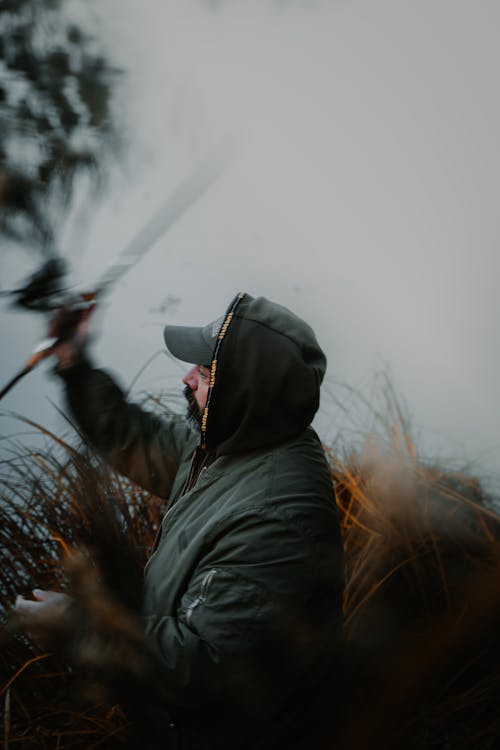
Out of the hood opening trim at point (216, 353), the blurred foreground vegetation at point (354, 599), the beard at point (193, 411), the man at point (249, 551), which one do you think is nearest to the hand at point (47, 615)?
the blurred foreground vegetation at point (354, 599)

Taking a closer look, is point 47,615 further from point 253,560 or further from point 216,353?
point 216,353

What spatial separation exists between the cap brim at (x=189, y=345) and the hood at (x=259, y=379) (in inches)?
4.2

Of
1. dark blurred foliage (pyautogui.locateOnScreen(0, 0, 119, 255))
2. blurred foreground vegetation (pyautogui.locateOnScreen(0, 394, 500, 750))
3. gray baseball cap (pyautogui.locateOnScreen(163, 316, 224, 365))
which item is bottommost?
blurred foreground vegetation (pyautogui.locateOnScreen(0, 394, 500, 750))

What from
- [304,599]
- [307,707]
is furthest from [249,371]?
[307,707]

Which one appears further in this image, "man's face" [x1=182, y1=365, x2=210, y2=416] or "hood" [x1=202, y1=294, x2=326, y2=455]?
"man's face" [x1=182, y1=365, x2=210, y2=416]

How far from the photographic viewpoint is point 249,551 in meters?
1.18

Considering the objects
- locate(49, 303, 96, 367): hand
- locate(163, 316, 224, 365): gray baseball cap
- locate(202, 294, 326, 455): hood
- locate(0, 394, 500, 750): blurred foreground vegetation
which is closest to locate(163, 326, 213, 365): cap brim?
locate(163, 316, 224, 365): gray baseball cap

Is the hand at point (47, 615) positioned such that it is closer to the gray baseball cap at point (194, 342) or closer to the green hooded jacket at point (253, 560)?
the green hooded jacket at point (253, 560)

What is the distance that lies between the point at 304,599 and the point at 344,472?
4.12 ft

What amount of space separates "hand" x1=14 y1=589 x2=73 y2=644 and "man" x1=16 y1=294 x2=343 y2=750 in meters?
0.19

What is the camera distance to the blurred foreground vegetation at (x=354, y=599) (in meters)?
0.81

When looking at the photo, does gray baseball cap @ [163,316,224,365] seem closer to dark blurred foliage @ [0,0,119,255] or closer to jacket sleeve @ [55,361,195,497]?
jacket sleeve @ [55,361,195,497]

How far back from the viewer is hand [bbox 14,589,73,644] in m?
0.77

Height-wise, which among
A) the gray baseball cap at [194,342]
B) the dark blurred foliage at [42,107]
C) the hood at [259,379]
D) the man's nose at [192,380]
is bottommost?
the hood at [259,379]
